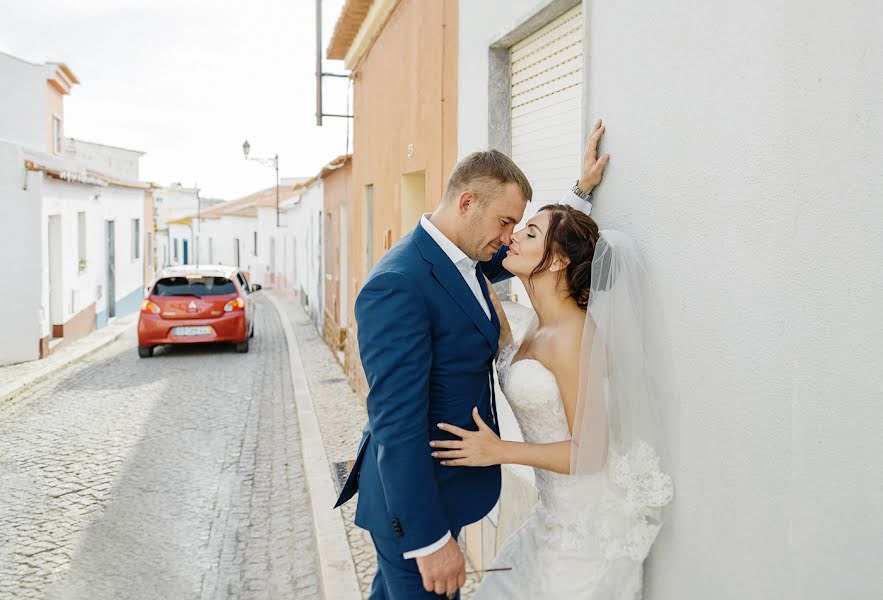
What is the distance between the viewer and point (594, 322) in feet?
8.47

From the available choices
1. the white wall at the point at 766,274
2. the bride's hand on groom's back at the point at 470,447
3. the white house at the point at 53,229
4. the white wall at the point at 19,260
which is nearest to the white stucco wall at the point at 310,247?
the white house at the point at 53,229

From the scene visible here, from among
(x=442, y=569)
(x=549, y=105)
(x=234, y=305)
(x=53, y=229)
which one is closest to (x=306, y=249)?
(x=53, y=229)

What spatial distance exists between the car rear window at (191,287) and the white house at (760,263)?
1256cm

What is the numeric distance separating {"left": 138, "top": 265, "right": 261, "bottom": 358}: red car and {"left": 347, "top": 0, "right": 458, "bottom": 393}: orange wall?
320cm

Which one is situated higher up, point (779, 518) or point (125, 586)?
point (779, 518)

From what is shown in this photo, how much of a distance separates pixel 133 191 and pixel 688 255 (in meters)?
25.3

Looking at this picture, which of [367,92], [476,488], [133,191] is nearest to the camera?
[476,488]

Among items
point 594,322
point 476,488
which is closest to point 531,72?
point 594,322

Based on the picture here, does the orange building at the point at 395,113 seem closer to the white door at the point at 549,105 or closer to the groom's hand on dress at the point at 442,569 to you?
the white door at the point at 549,105

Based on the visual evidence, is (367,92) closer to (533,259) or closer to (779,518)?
(533,259)

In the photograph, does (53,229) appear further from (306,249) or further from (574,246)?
(574,246)

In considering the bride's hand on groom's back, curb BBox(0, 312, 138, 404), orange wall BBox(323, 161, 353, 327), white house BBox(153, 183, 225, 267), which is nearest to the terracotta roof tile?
orange wall BBox(323, 161, 353, 327)

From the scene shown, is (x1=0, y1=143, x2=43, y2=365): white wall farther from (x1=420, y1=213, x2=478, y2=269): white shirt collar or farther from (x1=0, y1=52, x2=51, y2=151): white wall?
(x1=420, y1=213, x2=478, y2=269): white shirt collar

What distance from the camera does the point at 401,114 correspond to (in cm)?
809
